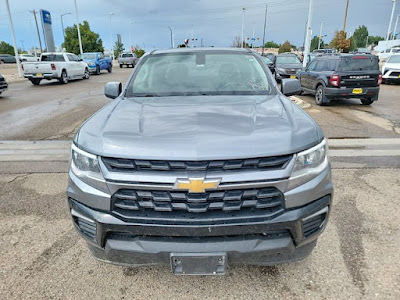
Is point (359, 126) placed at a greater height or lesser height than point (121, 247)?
lesser

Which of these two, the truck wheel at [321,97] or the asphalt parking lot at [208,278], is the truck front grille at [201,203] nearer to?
the asphalt parking lot at [208,278]

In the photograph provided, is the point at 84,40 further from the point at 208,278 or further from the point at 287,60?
the point at 208,278

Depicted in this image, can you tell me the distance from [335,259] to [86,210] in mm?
2111

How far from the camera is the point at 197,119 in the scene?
89.8 inches

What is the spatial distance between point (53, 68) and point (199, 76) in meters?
17.2

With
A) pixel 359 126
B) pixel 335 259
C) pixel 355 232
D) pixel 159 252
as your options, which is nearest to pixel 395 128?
pixel 359 126

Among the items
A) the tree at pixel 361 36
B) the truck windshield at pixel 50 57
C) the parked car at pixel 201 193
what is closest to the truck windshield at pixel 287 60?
the truck windshield at pixel 50 57

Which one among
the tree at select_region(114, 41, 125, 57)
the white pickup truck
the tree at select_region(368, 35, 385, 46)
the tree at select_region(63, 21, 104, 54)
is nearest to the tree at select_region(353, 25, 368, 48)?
the tree at select_region(368, 35, 385, 46)

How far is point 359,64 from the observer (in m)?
9.73

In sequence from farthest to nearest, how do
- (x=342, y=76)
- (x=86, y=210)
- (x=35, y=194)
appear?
(x=342, y=76) < (x=35, y=194) < (x=86, y=210)

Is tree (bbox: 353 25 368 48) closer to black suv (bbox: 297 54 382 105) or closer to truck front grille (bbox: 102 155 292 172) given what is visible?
black suv (bbox: 297 54 382 105)

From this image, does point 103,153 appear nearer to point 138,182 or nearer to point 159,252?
point 138,182

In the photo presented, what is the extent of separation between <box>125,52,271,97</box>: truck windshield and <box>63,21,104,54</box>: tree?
173 feet

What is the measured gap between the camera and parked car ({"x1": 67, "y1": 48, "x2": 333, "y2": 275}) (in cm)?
188
